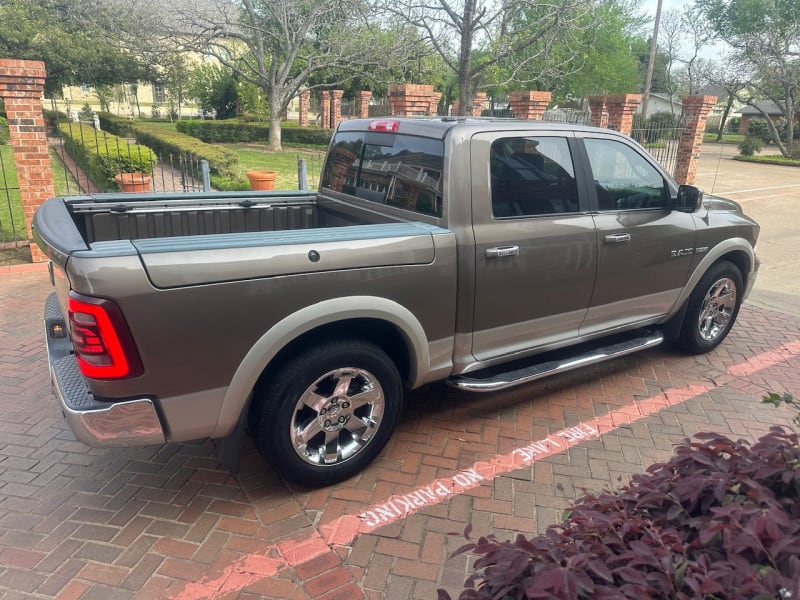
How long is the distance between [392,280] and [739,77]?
37622 millimetres

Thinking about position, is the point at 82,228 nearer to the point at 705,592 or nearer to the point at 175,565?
the point at 175,565

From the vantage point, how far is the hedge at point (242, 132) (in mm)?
28250

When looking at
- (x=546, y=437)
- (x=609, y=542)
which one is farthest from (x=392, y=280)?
(x=609, y=542)

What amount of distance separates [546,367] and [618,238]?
1.03m

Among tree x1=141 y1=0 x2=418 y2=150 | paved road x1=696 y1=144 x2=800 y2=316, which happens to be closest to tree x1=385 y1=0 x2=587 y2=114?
paved road x1=696 y1=144 x2=800 y2=316

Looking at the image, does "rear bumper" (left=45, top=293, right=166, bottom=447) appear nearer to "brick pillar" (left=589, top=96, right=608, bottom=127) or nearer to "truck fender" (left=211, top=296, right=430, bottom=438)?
"truck fender" (left=211, top=296, right=430, bottom=438)

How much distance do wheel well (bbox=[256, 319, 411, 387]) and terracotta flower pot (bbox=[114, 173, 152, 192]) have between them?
23.5 ft

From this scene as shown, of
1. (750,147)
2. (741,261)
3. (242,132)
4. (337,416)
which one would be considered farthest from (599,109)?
(750,147)

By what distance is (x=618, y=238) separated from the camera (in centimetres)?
409

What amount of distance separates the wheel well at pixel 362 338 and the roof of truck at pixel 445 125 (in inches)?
46.7

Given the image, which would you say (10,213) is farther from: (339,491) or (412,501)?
(412,501)

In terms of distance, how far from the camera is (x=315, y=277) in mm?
2895

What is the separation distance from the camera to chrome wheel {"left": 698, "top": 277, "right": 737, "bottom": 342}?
16.6 feet

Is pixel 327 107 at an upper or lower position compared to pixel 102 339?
upper
